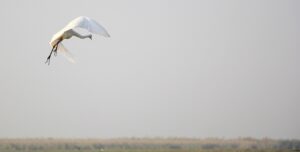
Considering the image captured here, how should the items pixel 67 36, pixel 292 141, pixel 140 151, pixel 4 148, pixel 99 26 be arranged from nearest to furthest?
pixel 99 26, pixel 67 36, pixel 140 151, pixel 4 148, pixel 292 141

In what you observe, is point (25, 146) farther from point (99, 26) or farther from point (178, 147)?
point (99, 26)

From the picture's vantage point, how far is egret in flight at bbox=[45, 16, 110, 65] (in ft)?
53.7

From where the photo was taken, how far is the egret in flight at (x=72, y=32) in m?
16.4

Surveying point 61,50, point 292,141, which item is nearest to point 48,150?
point 292,141

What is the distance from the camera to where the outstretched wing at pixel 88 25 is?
16234 millimetres

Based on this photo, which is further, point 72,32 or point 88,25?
point 72,32

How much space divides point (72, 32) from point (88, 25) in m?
1.56

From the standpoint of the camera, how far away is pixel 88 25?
1664cm

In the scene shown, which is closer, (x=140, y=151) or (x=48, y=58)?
(x=48, y=58)

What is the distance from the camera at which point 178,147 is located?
3712 centimetres

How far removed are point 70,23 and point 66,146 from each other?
20.6 m

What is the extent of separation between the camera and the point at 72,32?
1811cm

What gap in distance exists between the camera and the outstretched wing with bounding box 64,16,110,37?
16234 mm

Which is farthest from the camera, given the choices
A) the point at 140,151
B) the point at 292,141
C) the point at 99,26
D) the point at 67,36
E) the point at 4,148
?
the point at 292,141
